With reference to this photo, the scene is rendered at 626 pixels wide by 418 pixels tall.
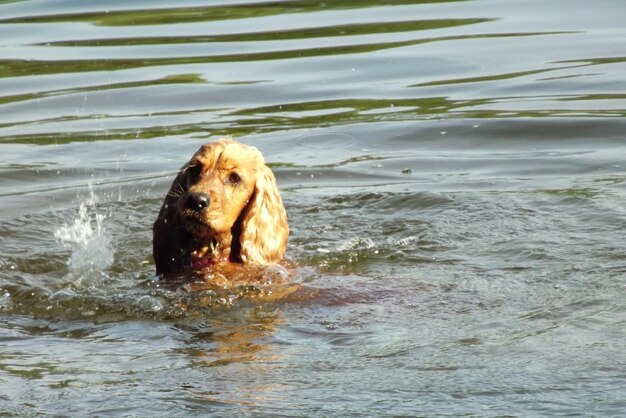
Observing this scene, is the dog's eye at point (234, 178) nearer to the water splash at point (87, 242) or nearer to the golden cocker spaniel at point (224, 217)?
the golden cocker spaniel at point (224, 217)

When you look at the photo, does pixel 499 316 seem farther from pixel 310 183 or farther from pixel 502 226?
pixel 310 183

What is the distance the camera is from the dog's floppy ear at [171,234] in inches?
307

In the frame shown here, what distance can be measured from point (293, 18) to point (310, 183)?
7.25 meters

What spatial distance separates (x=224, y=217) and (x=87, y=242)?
5.15 ft

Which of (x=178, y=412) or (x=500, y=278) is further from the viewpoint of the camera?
(x=500, y=278)

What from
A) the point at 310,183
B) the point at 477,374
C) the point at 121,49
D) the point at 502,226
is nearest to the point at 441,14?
the point at 121,49

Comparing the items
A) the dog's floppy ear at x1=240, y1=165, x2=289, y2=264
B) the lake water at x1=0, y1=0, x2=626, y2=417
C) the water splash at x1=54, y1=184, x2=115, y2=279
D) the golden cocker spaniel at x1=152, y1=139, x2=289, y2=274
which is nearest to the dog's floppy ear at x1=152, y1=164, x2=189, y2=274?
the golden cocker spaniel at x1=152, y1=139, x2=289, y2=274

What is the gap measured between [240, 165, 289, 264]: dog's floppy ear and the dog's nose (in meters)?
0.43

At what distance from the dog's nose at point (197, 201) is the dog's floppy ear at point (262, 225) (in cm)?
43

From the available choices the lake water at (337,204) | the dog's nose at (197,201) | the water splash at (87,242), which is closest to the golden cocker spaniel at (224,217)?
the dog's nose at (197,201)

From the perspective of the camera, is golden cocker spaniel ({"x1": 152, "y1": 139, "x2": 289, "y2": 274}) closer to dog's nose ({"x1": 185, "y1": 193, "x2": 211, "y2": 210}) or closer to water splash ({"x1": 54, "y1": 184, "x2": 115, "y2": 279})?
dog's nose ({"x1": 185, "y1": 193, "x2": 211, "y2": 210})

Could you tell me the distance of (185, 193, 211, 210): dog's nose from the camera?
7426 millimetres

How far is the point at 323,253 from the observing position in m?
8.61

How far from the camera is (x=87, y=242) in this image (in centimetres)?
891
